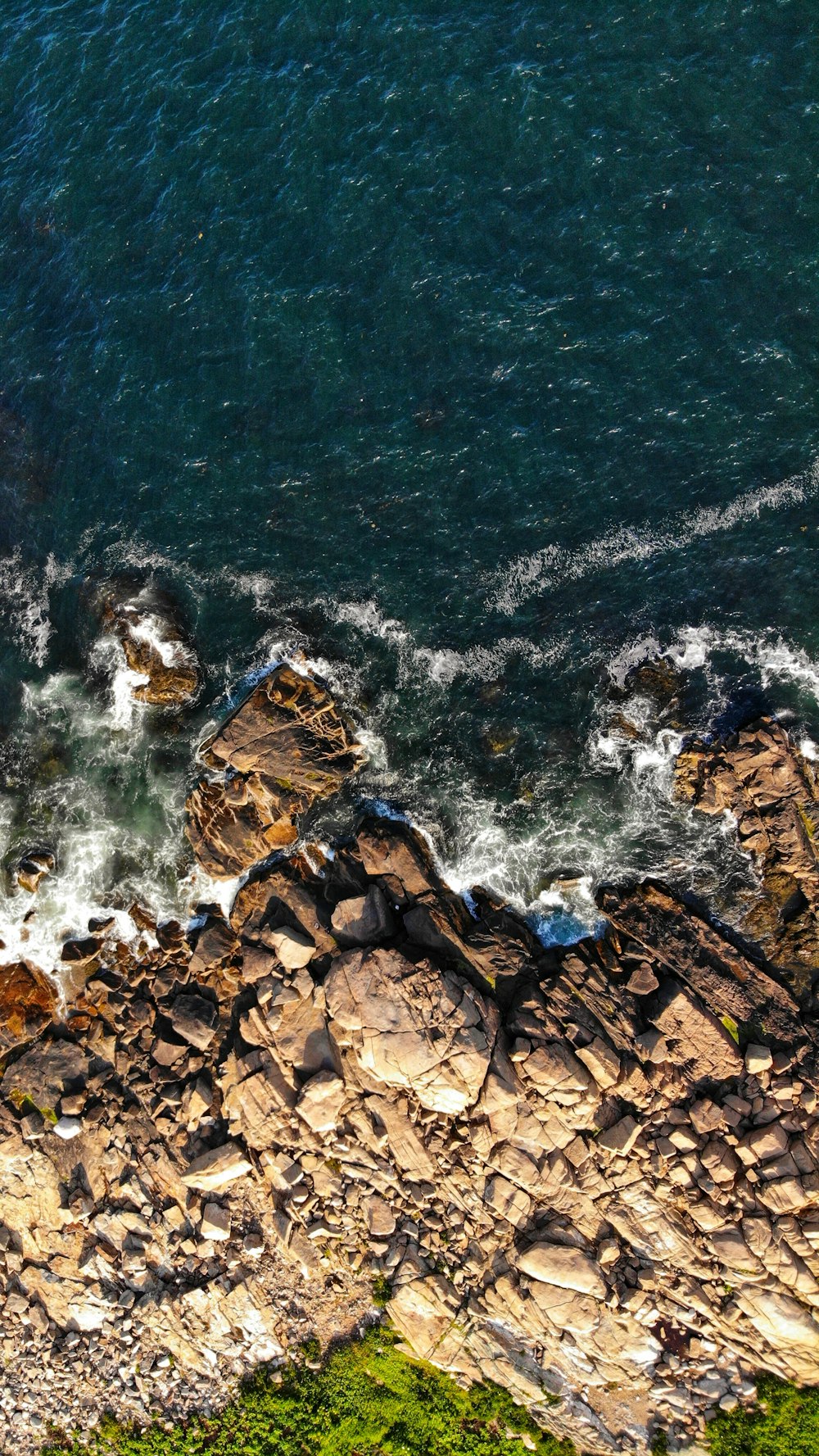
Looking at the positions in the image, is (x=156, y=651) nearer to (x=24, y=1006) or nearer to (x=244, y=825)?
(x=244, y=825)

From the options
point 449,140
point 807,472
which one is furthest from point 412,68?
point 807,472

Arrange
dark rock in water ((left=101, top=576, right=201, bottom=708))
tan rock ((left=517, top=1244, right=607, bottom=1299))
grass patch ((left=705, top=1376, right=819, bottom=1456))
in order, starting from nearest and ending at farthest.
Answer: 1. grass patch ((left=705, top=1376, right=819, bottom=1456))
2. tan rock ((left=517, top=1244, right=607, bottom=1299))
3. dark rock in water ((left=101, top=576, right=201, bottom=708))

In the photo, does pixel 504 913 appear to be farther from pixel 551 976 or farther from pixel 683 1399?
pixel 683 1399

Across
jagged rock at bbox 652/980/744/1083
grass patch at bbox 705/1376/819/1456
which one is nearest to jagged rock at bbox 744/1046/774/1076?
jagged rock at bbox 652/980/744/1083

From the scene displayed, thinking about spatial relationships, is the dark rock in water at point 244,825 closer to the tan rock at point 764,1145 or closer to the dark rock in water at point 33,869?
the dark rock in water at point 33,869

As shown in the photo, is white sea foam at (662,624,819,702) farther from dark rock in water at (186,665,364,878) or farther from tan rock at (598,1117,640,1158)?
tan rock at (598,1117,640,1158)

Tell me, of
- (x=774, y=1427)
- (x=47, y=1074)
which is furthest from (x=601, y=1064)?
(x=47, y=1074)

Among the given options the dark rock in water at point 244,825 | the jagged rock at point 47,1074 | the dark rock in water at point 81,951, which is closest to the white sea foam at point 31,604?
the dark rock in water at point 244,825
